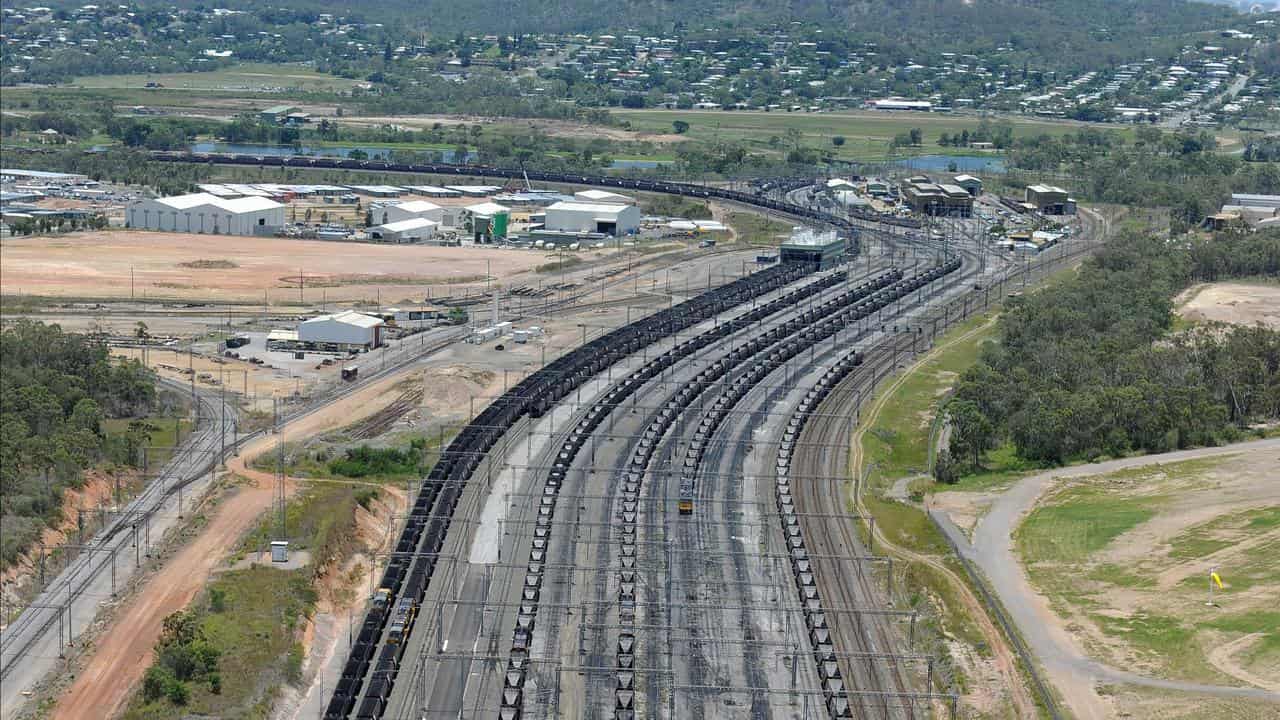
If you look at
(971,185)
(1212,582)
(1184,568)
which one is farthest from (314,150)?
(1212,582)

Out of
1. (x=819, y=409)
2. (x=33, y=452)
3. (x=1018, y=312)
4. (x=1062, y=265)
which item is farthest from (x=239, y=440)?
(x=1062, y=265)

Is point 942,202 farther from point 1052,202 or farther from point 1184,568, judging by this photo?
point 1184,568

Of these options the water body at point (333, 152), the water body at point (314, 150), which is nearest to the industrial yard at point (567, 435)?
the water body at point (333, 152)

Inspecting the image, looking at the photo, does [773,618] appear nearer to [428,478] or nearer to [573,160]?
[428,478]

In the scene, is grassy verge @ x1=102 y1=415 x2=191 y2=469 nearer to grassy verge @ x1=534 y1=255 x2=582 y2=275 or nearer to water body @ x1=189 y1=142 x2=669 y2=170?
grassy verge @ x1=534 y1=255 x2=582 y2=275

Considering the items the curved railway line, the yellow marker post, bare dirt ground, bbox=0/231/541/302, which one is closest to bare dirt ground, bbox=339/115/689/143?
the curved railway line

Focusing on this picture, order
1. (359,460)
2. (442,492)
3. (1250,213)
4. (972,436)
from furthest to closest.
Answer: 1. (1250,213)
2. (972,436)
3. (359,460)
4. (442,492)
